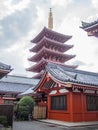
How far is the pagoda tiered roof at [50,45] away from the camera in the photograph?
4071 cm

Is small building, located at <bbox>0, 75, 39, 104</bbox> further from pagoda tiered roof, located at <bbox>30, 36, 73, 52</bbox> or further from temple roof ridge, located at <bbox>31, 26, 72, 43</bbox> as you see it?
temple roof ridge, located at <bbox>31, 26, 72, 43</bbox>

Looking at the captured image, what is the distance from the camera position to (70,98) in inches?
608

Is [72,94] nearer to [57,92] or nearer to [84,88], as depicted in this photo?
→ [84,88]

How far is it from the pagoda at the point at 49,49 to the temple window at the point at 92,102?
2313 cm

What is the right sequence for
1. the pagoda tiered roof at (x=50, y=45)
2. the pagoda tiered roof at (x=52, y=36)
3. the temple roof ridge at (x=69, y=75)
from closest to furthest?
the temple roof ridge at (x=69, y=75), the pagoda tiered roof at (x=50, y=45), the pagoda tiered roof at (x=52, y=36)

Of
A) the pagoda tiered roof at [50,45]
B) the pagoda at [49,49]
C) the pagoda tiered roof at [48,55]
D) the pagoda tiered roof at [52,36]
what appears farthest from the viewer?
the pagoda tiered roof at [52,36]

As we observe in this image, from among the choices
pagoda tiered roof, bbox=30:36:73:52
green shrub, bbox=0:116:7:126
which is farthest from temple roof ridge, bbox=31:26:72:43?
green shrub, bbox=0:116:7:126

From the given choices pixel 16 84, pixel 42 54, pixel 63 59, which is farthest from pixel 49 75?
pixel 63 59

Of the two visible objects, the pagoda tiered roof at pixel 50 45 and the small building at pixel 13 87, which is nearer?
the small building at pixel 13 87

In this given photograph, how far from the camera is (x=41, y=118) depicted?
18812mm

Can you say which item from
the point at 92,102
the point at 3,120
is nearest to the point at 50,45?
the point at 92,102

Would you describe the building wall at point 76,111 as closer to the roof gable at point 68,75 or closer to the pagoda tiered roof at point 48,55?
the roof gable at point 68,75

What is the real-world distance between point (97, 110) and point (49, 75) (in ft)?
17.9

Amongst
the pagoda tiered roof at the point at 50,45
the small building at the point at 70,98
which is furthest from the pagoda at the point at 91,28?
the pagoda tiered roof at the point at 50,45
